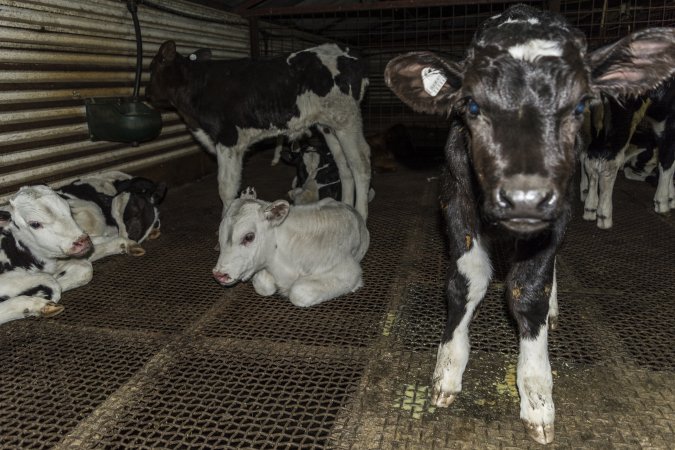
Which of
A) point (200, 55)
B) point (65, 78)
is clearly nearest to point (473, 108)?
point (200, 55)

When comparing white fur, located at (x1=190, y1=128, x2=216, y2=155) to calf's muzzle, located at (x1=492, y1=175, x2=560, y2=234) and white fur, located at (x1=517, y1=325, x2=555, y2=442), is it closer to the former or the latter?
white fur, located at (x1=517, y1=325, x2=555, y2=442)

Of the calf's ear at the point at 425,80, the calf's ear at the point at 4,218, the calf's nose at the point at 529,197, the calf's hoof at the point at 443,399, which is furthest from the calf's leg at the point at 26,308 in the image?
the calf's nose at the point at 529,197

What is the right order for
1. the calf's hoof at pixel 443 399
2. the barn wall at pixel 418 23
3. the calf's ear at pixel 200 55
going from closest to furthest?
the calf's hoof at pixel 443 399 < the calf's ear at pixel 200 55 < the barn wall at pixel 418 23

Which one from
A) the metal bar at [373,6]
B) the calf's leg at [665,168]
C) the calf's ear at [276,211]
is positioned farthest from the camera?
the metal bar at [373,6]

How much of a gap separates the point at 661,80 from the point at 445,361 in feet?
5.71

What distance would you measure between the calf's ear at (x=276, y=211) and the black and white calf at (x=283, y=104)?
6.43 ft

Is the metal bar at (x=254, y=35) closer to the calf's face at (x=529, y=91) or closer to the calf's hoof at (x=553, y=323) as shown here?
the calf's face at (x=529, y=91)

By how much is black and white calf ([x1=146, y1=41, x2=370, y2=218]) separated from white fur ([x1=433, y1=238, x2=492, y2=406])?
3120 millimetres

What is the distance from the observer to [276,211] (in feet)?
13.1

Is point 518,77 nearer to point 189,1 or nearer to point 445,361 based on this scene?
point 445,361

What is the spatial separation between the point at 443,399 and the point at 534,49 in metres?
1.77

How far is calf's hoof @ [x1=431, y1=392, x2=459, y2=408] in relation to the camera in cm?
262

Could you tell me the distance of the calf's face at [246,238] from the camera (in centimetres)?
376

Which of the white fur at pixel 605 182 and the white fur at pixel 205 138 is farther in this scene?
the white fur at pixel 205 138
